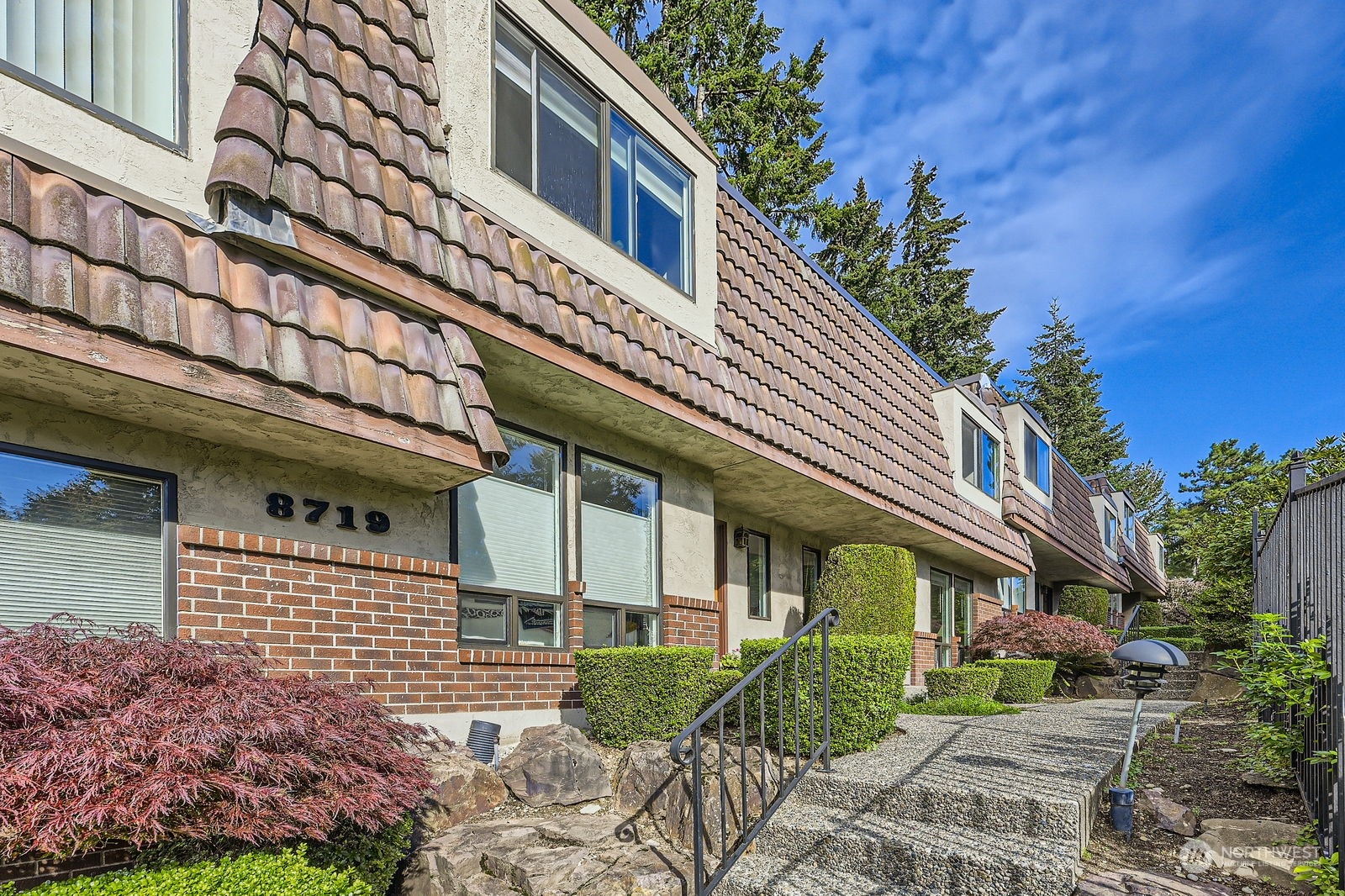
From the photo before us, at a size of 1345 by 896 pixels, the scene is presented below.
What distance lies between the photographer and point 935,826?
4793 millimetres

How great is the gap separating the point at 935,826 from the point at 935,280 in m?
30.5

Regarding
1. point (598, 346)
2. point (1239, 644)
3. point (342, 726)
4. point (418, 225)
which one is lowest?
point (1239, 644)

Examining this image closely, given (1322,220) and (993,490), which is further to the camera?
(1322,220)

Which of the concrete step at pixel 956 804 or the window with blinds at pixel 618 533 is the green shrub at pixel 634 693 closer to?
the window with blinds at pixel 618 533

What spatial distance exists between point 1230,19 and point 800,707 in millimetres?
8344

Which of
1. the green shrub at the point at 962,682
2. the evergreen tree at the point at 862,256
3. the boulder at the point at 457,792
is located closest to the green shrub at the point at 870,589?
the green shrub at the point at 962,682

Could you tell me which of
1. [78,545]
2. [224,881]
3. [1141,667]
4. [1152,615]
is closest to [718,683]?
[1141,667]

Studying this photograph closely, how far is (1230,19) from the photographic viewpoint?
8.36 meters

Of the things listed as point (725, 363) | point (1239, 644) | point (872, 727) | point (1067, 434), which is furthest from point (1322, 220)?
point (1067, 434)

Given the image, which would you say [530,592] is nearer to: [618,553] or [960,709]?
[618,553]

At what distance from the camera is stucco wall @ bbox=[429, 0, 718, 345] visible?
5.62 m

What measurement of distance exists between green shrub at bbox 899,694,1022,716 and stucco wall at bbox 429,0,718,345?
5.43m

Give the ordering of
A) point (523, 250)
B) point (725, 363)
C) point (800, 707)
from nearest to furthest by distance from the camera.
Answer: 1. point (523, 250)
2. point (800, 707)
3. point (725, 363)

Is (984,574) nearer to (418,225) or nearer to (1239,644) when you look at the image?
(1239,644)
